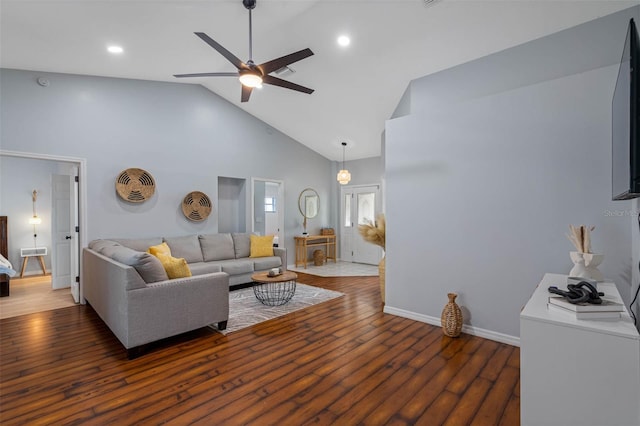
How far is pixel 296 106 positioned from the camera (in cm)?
571

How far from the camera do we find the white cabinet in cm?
133

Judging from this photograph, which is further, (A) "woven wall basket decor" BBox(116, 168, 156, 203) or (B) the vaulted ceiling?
(A) "woven wall basket decor" BBox(116, 168, 156, 203)

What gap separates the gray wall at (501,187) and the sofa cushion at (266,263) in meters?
2.47

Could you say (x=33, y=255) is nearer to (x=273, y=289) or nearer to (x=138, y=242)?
(x=138, y=242)

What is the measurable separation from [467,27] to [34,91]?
5416 millimetres

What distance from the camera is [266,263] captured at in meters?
5.51

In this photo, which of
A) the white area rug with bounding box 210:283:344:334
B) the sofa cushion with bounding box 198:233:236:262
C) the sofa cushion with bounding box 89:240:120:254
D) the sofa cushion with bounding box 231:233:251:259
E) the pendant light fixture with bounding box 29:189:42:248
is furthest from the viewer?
the pendant light fixture with bounding box 29:189:42:248

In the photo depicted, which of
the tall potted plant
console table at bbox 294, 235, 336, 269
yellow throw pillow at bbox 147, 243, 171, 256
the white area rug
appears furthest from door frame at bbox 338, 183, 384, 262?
yellow throw pillow at bbox 147, 243, 171, 256

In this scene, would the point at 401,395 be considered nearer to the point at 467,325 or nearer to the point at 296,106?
the point at 467,325

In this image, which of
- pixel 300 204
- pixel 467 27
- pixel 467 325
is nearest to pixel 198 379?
pixel 467 325

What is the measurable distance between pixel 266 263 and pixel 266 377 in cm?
319

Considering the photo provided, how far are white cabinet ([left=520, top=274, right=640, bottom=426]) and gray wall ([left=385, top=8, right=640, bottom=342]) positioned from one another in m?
1.44

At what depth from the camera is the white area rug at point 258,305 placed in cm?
362

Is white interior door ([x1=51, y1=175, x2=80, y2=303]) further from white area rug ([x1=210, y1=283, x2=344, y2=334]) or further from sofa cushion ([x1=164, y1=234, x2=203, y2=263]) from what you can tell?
white area rug ([x1=210, y1=283, x2=344, y2=334])
